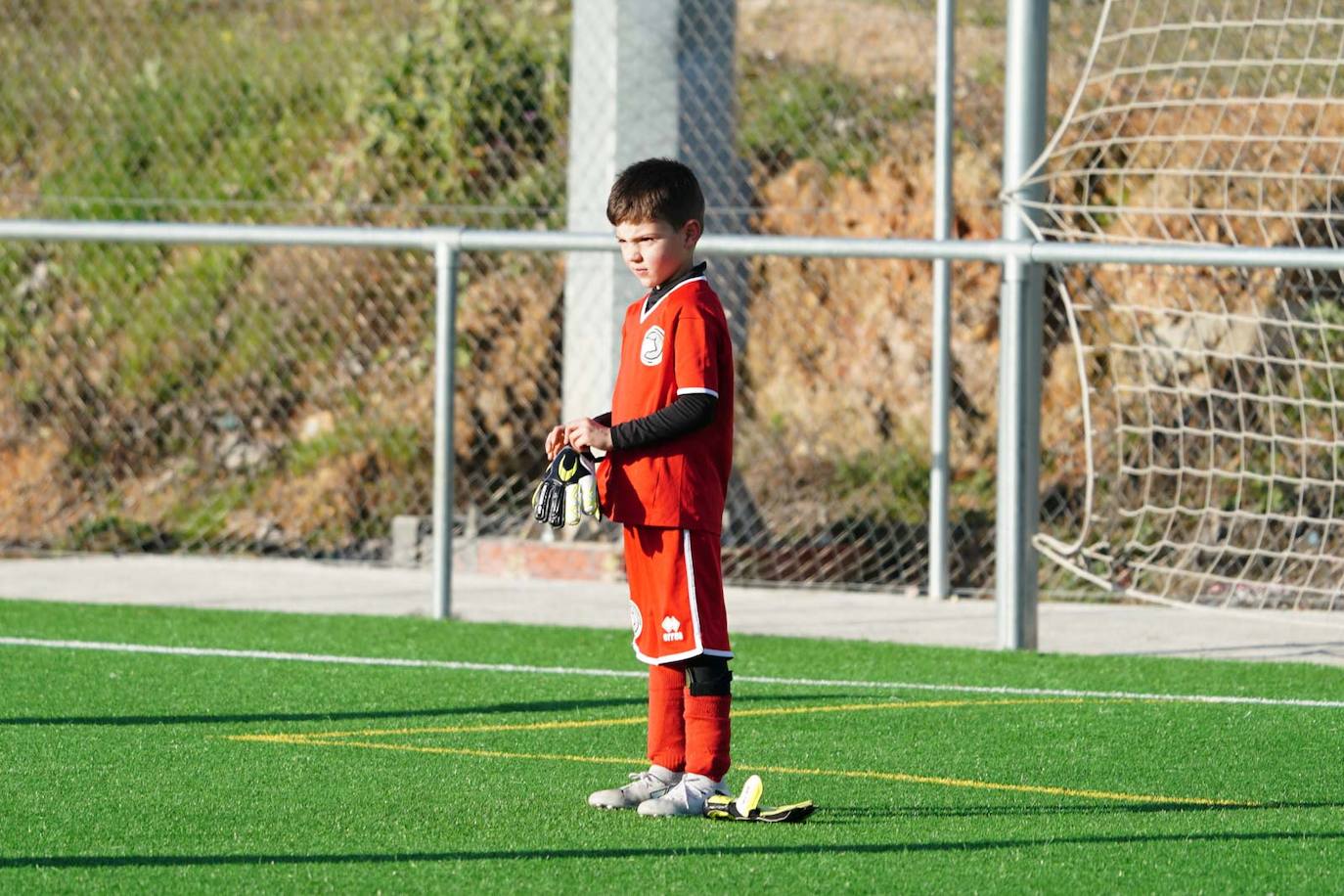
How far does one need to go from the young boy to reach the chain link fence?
5398 millimetres

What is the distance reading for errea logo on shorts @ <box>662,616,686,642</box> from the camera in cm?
445

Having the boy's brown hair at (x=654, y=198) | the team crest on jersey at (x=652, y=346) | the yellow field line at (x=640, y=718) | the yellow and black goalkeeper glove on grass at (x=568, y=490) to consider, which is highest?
the boy's brown hair at (x=654, y=198)

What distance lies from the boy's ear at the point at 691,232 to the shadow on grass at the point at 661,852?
130 centimetres

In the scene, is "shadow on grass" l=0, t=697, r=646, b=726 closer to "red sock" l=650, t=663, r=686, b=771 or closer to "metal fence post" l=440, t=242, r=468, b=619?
"red sock" l=650, t=663, r=686, b=771

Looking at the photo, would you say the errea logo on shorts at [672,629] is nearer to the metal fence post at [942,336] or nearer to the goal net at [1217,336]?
the goal net at [1217,336]

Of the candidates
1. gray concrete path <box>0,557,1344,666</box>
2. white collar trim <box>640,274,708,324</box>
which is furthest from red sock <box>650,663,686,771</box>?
gray concrete path <box>0,557,1344,666</box>

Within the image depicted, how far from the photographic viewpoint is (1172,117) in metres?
10.2

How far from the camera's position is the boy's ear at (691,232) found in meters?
4.47

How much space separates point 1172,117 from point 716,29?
2.32m

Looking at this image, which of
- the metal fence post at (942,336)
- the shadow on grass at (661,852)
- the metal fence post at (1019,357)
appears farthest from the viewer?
the metal fence post at (942,336)

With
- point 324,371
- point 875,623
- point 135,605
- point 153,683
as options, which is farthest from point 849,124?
point 153,683

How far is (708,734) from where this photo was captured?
14.6 feet

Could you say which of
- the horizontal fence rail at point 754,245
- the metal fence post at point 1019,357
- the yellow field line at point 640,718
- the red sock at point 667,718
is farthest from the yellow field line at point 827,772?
the horizontal fence rail at point 754,245

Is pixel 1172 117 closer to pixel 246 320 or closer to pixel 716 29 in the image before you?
pixel 716 29
